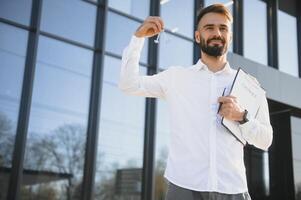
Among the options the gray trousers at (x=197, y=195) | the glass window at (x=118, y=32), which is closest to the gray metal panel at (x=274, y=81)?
the glass window at (x=118, y=32)

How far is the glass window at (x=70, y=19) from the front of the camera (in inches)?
278

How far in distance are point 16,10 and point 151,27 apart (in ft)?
17.1

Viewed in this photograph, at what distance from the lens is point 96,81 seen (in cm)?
733

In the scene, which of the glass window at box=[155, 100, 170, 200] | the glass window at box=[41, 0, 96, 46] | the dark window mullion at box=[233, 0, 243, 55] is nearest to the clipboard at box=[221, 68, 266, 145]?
the glass window at box=[41, 0, 96, 46]

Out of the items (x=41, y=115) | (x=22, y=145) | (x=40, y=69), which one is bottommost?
(x=22, y=145)

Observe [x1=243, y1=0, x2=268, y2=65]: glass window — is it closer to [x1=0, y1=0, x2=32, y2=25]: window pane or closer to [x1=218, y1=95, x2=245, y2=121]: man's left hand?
[x1=0, y1=0, x2=32, y2=25]: window pane

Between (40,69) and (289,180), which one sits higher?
(40,69)

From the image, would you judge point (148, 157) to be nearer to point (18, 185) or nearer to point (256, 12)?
point (18, 185)

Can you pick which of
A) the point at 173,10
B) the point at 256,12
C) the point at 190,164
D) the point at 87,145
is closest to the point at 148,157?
the point at 87,145

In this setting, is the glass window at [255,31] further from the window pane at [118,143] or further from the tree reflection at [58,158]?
the tree reflection at [58,158]

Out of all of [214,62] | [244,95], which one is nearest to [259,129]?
[244,95]

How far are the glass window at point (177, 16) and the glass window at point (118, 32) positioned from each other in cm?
90

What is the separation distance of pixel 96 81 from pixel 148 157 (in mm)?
1503

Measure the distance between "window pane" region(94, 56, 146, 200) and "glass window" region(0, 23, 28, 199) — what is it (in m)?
1.38
